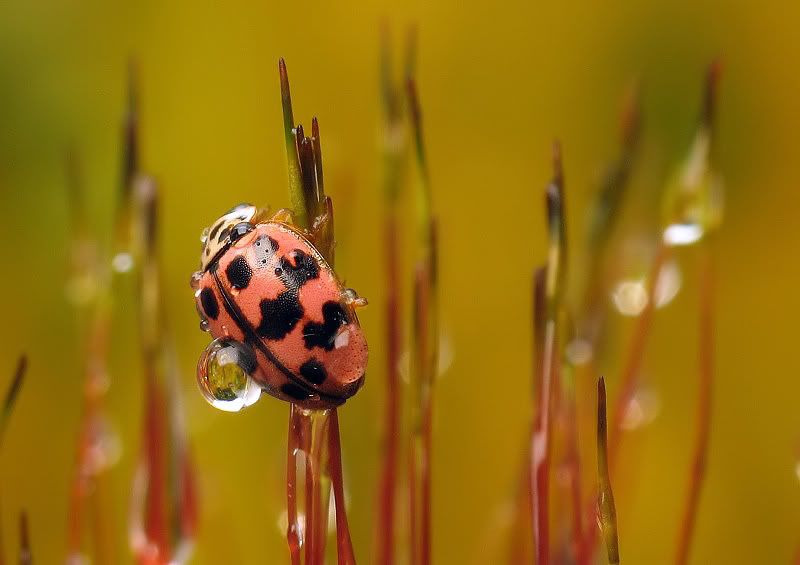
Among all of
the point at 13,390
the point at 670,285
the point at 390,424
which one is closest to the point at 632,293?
the point at 670,285

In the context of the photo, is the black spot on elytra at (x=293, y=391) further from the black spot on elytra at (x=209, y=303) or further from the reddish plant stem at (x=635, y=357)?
the reddish plant stem at (x=635, y=357)

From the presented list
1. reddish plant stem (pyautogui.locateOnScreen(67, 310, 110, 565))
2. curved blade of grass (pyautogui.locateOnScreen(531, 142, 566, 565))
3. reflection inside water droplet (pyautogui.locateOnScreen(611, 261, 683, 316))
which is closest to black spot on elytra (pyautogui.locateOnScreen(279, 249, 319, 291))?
curved blade of grass (pyautogui.locateOnScreen(531, 142, 566, 565))

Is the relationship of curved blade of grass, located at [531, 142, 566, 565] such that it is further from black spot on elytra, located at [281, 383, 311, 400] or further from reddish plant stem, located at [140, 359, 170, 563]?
reddish plant stem, located at [140, 359, 170, 563]

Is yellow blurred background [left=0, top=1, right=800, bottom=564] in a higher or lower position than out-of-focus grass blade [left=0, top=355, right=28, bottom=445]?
higher

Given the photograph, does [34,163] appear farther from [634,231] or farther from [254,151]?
[634,231]

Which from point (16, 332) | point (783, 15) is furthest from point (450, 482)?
point (783, 15)

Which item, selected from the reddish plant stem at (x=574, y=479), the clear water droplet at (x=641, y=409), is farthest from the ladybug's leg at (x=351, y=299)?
the clear water droplet at (x=641, y=409)

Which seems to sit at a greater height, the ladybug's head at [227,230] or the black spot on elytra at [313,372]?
the ladybug's head at [227,230]
